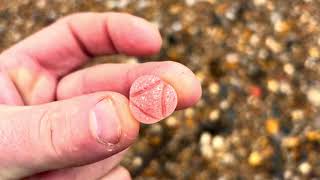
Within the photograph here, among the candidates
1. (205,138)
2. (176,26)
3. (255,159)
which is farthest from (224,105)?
(176,26)

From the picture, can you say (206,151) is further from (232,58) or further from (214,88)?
(232,58)

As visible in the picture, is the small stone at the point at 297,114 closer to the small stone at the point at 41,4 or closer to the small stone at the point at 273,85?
the small stone at the point at 273,85

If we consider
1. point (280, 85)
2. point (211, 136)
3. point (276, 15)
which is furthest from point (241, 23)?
point (211, 136)

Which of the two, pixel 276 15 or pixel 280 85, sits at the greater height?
pixel 276 15

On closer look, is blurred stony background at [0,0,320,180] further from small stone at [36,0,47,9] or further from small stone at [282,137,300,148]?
small stone at [36,0,47,9]

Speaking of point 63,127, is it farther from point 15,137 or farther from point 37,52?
point 37,52

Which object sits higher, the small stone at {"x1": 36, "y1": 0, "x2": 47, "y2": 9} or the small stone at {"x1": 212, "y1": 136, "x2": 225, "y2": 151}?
the small stone at {"x1": 36, "y1": 0, "x2": 47, "y2": 9}

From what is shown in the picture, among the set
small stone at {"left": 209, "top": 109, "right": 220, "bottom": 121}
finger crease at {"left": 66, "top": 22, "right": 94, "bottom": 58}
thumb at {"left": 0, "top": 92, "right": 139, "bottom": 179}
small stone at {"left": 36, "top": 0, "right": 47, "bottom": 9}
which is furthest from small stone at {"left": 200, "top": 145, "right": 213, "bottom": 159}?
small stone at {"left": 36, "top": 0, "right": 47, "bottom": 9}
